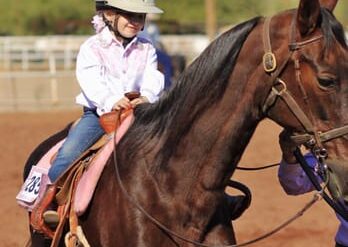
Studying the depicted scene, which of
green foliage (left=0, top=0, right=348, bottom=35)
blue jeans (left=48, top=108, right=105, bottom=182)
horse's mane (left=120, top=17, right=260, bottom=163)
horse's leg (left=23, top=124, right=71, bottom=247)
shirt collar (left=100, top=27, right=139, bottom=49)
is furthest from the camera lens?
green foliage (left=0, top=0, right=348, bottom=35)

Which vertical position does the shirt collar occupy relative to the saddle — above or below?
above

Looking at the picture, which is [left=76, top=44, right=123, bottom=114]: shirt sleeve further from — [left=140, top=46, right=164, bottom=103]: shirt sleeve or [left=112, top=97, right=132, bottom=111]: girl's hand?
[left=140, top=46, right=164, bottom=103]: shirt sleeve

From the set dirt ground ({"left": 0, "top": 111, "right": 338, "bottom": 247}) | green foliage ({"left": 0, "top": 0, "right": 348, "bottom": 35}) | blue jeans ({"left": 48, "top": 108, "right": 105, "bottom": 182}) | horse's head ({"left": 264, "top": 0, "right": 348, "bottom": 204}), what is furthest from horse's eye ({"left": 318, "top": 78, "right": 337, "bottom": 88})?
green foliage ({"left": 0, "top": 0, "right": 348, "bottom": 35})

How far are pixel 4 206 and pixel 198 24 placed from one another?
1334 inches

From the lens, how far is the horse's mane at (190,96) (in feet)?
13.7

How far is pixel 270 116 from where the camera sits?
160 inches

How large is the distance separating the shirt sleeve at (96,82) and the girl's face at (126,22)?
0.21m

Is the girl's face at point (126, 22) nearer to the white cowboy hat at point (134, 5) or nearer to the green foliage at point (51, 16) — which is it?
the white cowboy hat at point (134, 5)

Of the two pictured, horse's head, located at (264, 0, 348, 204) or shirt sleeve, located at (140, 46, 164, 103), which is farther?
shirt sleeve, located at (140, 46, 164, 103)

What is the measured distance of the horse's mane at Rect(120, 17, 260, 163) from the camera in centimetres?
418

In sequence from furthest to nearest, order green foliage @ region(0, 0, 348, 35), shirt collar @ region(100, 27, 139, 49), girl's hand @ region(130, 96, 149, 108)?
green foliage @ region(0, 0, 348, 35), shirt collar @ region(100, 27, 139, 49), girl's hand @ region(130, 96, 149, 108)

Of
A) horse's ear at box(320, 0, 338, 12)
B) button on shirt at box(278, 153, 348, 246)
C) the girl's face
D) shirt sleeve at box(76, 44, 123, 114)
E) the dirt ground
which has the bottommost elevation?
the dirt ground

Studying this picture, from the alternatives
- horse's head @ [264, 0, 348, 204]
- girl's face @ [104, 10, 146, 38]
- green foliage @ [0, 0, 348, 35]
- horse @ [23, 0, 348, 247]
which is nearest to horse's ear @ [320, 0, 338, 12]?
horse @ [23, 0, 348, 247]

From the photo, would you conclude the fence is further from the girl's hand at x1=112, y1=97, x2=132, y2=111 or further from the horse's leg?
the girl's hand at x1=112, y1=97, x2=132, y2=111
